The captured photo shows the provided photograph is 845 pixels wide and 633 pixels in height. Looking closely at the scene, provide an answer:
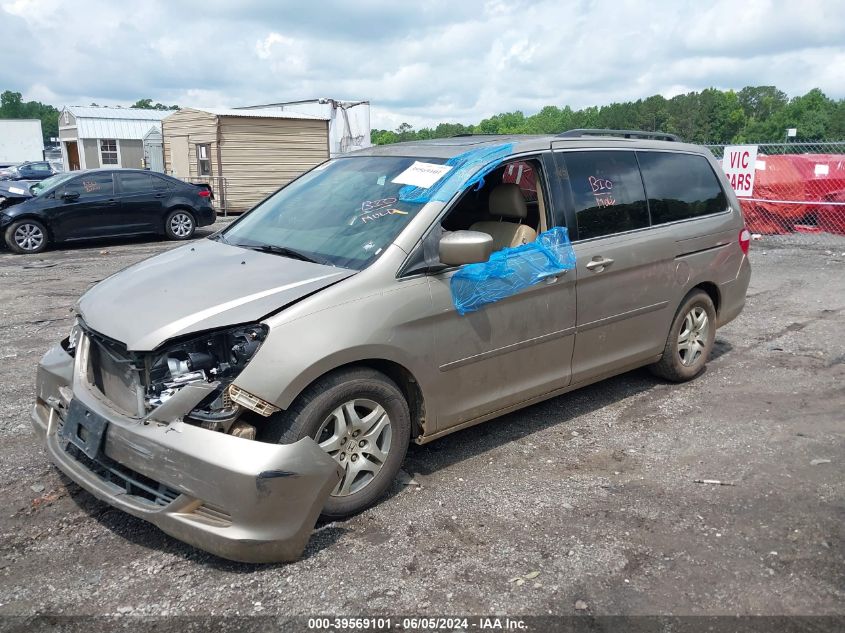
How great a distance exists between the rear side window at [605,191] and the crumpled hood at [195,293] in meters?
1.79

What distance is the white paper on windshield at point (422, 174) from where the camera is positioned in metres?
4.09

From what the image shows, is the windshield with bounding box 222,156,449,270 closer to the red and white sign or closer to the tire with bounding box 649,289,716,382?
the tire with bounding box 649,289,716,382

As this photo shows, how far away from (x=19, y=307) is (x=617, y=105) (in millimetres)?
88978

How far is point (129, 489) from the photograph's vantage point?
126 inches

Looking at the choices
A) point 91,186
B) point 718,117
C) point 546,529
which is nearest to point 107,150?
point 91,186

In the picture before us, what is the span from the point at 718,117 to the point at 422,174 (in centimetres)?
9407

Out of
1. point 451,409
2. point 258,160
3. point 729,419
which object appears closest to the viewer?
point 451,409

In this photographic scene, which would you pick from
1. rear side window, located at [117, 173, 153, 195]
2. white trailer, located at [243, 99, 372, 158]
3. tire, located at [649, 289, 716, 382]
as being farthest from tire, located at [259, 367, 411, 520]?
white trailer, located at [243, 99, 372, 158]

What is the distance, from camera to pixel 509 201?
15.1ft

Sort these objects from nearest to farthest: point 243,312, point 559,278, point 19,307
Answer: point 243,312 < point 559,278 < point 19,307

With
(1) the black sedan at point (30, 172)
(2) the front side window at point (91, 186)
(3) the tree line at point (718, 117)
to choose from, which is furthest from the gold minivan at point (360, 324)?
(3) the tree line at point (718, 117)

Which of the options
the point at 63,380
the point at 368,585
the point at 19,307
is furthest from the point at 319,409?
the point at 19,307

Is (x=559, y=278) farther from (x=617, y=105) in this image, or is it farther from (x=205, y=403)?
(x=617, y=105)

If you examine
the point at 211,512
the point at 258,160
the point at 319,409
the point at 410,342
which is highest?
the point at 258,160
